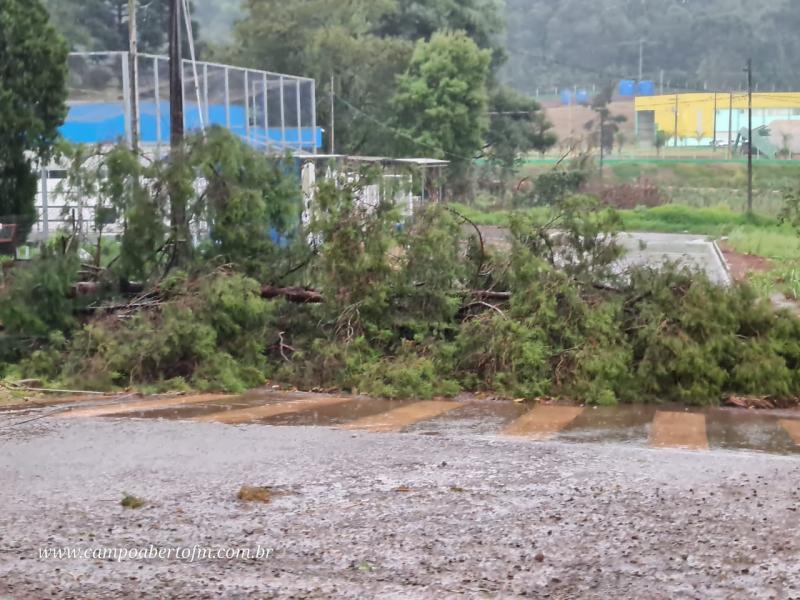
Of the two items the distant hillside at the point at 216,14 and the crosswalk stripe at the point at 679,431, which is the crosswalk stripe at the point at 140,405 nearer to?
the crosswalk stripe at the point at 679,431

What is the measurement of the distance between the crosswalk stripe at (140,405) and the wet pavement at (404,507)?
0.15 m

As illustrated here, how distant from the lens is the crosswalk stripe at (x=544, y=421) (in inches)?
337

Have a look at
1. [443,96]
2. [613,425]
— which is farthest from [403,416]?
[443,96]

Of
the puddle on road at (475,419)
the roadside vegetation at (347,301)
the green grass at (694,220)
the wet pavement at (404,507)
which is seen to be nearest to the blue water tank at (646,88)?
the green grass at (694,220)

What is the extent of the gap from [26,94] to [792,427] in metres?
15.5

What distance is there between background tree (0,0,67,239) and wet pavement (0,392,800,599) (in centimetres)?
1177

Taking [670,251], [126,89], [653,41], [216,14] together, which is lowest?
[670,251]

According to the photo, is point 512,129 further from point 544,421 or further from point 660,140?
point 544,421

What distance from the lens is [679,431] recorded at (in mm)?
8820

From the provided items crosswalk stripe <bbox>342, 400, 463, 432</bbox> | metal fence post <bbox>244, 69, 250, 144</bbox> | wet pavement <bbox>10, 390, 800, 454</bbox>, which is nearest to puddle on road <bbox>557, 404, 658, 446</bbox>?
wet pavement <bbox>10, 390, 800, 454</bbox>

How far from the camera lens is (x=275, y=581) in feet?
15.4

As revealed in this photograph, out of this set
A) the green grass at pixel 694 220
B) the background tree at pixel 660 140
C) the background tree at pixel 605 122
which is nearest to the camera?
the green grass at pixel 694 220

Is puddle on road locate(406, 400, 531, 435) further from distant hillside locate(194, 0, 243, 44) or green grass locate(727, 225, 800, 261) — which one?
distant hillside locate(194, 0, 243, 44)

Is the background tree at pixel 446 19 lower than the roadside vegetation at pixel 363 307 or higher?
higher
